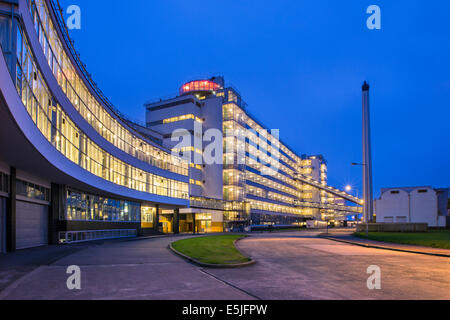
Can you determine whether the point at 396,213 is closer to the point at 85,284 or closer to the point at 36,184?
the point at 36,184

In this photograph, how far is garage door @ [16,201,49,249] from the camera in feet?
83.5

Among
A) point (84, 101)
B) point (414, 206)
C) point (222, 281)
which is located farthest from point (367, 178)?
point (222, 281)

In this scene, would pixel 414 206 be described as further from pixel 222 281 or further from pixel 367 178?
pixel 222 281

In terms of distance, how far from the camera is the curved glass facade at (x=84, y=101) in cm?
2127

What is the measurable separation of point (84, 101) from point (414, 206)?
59.7 metres

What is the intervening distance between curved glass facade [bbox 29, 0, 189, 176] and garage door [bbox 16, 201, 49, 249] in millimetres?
8416

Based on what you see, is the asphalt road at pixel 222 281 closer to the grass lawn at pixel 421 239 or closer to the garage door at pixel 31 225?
the garage door at pixel 31 225

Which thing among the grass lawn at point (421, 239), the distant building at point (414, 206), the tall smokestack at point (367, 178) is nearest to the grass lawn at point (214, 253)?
the grass lawn at point (421, 239)

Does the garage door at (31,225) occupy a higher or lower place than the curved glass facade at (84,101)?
lower

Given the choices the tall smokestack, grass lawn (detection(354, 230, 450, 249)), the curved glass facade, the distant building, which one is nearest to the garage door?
the curved glass facade

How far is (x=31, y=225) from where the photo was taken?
2770 centimetres

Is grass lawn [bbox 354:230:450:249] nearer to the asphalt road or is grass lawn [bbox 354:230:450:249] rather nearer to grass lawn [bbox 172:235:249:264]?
the asphalt road

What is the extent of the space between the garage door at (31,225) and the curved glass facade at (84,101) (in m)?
8.42
